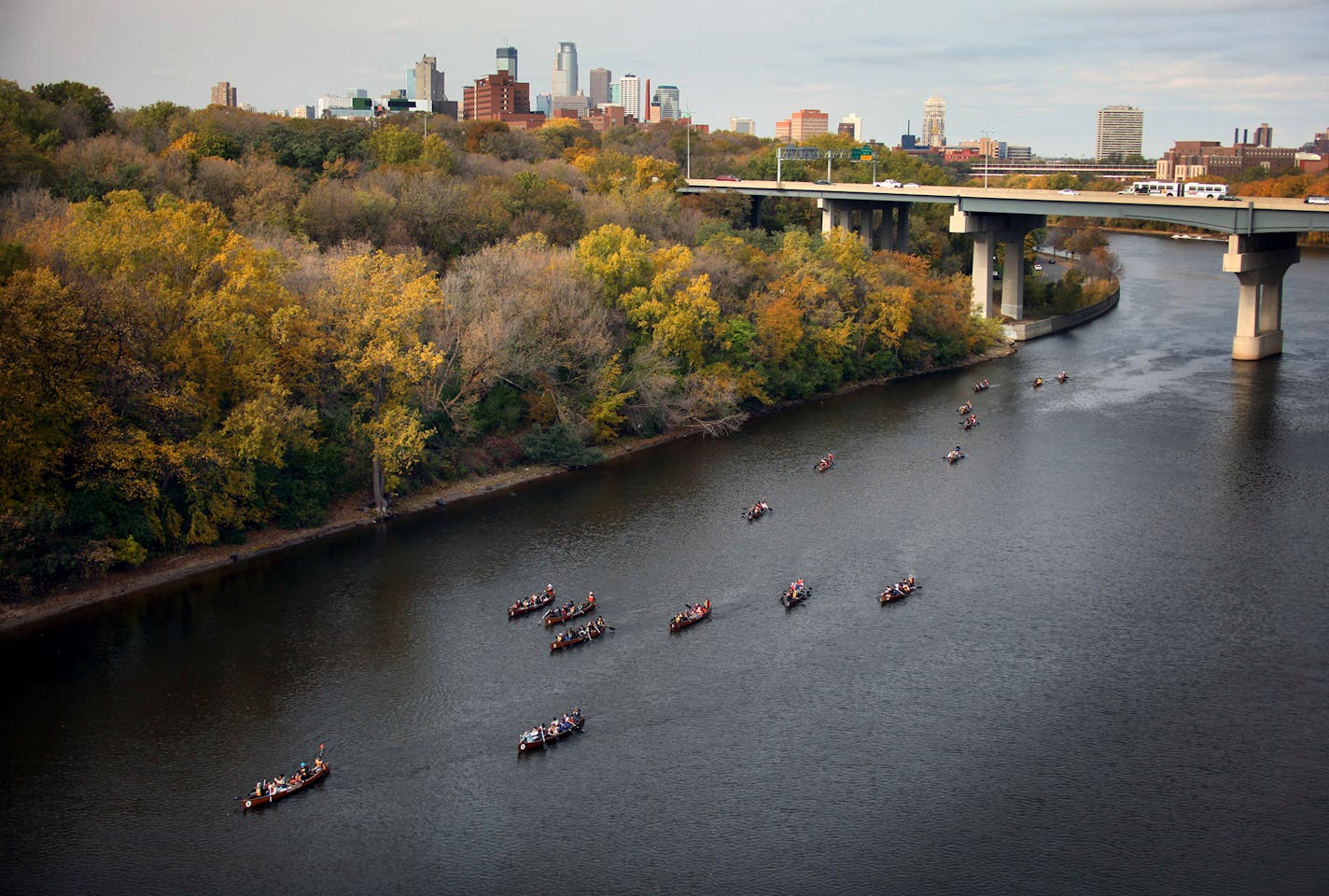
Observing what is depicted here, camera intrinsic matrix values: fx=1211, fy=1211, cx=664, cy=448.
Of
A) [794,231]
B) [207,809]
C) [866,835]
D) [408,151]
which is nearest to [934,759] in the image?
[866,835]

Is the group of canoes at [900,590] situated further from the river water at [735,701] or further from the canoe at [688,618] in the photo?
the canoe at [688,618]

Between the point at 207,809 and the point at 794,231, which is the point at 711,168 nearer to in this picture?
the point at 794,231

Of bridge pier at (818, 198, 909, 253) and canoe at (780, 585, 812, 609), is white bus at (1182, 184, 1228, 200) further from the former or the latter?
canoe at (780, 585, 812, 609)

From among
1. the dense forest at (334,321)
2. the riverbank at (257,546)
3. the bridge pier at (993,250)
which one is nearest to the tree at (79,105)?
the dense forest at (334,321)

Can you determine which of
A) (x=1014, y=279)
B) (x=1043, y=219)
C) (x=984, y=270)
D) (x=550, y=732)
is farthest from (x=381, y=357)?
(x=1043, y=219)

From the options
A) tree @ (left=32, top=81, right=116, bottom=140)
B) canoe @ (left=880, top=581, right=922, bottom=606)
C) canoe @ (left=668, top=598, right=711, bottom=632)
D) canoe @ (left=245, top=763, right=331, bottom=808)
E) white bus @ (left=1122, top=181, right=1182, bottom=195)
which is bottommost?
canoe @ (left=245, top=763, right=331, bottom=808)

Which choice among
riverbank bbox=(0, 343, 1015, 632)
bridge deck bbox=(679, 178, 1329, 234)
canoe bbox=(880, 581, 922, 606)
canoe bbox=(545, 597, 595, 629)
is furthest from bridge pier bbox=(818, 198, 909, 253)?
canoe bbox=(545, 597, 595, 629)
